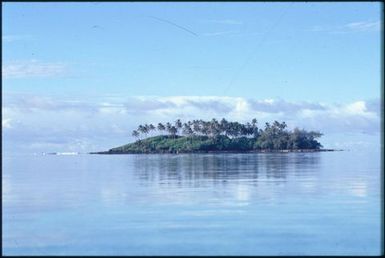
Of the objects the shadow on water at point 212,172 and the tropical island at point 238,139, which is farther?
the tropical island at point 238,139

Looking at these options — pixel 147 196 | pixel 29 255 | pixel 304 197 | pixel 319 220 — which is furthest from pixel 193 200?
pixel 29 255

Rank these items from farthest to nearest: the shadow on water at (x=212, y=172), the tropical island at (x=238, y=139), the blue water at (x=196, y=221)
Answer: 1. the tropical island at (x=238, y=139)
2. the shadow on water at (x=212, y=172)
3. the blue water at (x=196, y=221)

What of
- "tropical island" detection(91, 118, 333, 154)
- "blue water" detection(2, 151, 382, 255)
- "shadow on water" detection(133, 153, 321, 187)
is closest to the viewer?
"blue water" detection(2, 151, 382, 255)

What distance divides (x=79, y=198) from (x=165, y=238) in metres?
11.8

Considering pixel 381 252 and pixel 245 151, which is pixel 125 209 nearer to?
pixel 381 252

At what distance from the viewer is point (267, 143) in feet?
595

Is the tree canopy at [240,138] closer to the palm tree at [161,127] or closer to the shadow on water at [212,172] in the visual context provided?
the palm tree at [161,127]

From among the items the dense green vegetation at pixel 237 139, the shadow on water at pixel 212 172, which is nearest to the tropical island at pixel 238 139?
the dense green vegetation at pixel 237 139

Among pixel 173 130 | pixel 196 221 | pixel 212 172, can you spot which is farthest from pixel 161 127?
pixel 196 221

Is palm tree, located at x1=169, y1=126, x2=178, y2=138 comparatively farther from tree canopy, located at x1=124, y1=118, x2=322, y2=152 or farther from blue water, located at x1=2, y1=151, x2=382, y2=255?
blue water, located at x1=2, y1=151, x2=382, y2=255

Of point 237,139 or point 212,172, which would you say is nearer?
point 212,172

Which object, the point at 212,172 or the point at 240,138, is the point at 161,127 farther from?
the point at 212,172

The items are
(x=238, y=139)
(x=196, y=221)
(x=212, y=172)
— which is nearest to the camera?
(x=196, y=221)

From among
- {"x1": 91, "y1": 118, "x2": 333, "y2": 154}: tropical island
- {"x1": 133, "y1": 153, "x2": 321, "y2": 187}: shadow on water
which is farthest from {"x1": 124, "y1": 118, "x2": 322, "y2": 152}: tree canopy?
{"x1": 133, "y1": 153, "x2": 321, "y2": 187}: shadow on water
